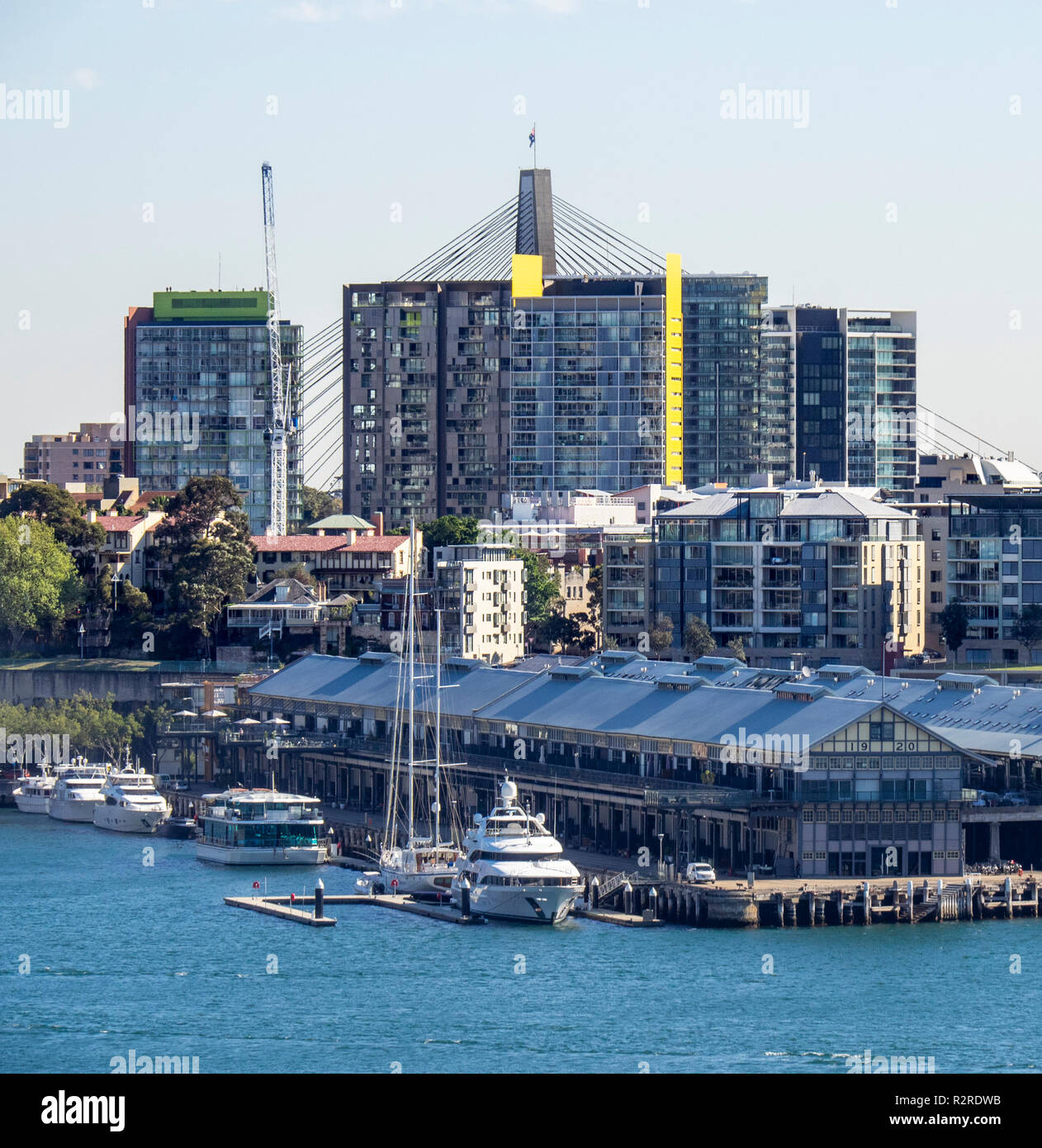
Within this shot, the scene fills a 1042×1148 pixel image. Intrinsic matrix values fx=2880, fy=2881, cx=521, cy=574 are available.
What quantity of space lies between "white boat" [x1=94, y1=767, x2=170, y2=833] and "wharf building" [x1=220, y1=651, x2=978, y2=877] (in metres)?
5.31

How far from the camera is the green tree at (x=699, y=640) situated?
13862 centimetres

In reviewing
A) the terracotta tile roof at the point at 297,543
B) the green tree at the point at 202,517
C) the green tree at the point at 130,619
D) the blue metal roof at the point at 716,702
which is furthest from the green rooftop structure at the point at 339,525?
the blue metal roof at the point at 716,702

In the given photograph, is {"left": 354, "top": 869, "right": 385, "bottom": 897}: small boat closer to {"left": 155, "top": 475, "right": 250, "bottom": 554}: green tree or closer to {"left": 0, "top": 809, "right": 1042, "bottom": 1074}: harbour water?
{"left": 0, "top": 809, "right": 1042, "bottom": 1074}: harbour water

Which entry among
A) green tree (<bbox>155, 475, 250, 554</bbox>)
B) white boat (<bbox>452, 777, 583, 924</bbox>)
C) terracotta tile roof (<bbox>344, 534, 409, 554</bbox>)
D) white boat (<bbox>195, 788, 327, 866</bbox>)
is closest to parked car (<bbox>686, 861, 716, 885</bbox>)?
white boat (<bbox>452, 777, 583, 924</bbox>)

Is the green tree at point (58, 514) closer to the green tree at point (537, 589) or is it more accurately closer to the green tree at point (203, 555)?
the green tree at point (203, 555)

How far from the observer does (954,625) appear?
13900cm

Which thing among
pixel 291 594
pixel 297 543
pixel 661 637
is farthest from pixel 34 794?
pixel 297 543

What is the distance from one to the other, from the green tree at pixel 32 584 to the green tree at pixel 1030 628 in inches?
2013

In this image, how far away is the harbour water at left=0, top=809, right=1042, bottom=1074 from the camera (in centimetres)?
6744

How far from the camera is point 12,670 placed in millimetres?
147375

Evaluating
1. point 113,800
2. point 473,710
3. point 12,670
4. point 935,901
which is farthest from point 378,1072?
point 12,670

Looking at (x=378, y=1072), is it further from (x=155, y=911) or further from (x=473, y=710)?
(x=473, y=710)

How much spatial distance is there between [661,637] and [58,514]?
39885mm

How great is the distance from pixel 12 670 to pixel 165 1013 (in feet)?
253
